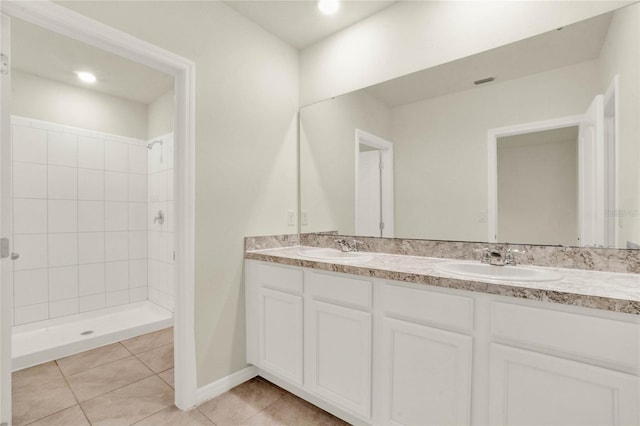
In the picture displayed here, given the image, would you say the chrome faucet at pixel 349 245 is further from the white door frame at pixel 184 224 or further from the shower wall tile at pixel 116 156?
the shower wall tile at pixel 116 156

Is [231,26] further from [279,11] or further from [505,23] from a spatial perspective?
[505,23]

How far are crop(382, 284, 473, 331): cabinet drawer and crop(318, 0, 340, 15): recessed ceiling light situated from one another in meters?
1.79

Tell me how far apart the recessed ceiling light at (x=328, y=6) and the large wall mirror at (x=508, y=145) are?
554 millimetres

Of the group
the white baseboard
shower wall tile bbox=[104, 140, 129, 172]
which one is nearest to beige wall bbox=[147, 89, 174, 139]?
shower wall tile bbox=[104, 140, 129, 172]

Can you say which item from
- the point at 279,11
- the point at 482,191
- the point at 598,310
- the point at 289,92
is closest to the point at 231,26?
the point at 279,11

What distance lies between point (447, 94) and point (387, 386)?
1642 mm

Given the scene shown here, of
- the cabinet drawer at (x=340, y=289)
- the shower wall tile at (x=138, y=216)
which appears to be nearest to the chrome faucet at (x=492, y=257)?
the cabinet drawer at (x=340, y=289)

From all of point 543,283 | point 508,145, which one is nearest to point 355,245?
point 508,145

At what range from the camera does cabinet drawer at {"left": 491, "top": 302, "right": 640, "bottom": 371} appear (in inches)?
36.7

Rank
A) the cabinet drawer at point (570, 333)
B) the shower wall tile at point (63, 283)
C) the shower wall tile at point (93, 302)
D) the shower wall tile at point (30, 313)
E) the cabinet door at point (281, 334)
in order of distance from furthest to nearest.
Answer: the shower wall tile at point (93, 302)
the shower wall tile at point (63, 283)
the shower wall tile at point (30, 313)
the cabinet door at point (281, 334)
the cabinet drawer at point (570, 333)

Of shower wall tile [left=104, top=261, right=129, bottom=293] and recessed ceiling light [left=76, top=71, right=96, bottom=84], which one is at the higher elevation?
recessed ceiling light [left=76, top=71, right=96, bottom=84]

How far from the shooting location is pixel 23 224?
2844 millimetres

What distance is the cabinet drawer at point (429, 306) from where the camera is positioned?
121 centimetres

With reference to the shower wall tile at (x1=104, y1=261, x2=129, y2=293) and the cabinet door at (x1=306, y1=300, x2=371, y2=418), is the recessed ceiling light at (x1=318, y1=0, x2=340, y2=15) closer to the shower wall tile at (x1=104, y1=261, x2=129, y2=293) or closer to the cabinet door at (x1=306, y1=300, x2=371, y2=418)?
the cabinet door at (x1=306, y1=300, x2=371, y2=418)
